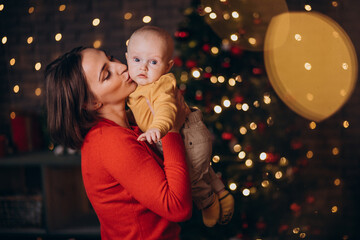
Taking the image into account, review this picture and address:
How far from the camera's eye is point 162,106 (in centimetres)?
82

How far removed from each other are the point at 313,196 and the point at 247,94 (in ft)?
3.14

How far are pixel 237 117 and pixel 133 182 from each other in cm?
111

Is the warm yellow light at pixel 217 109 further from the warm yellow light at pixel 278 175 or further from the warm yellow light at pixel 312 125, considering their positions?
the warm yellow light at pixel 312 125

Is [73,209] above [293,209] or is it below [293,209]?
below

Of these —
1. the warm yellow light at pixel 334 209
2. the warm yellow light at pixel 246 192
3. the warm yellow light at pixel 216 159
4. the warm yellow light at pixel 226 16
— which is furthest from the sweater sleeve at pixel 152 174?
the warm yellow light at pixel 334 209

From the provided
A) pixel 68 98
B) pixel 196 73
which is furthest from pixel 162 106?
pixel 196 73

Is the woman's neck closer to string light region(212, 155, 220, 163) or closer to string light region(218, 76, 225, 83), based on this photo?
string light region(212, 155, 220, 163)

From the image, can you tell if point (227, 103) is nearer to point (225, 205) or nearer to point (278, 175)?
point (278, 175)

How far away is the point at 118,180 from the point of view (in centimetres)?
86

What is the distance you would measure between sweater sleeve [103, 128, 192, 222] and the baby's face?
16cm

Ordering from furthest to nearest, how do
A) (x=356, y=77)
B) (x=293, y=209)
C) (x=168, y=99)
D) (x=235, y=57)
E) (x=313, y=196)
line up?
(x=356, y=77), (x=313, y=196), (x=293, y=209), (x=235, y=57), (x=168, y=99)

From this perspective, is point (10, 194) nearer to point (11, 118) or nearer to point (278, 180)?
point (11, 118)

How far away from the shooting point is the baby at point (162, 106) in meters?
0.82

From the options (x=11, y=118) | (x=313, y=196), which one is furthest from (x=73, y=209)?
(x=313, y=196)
